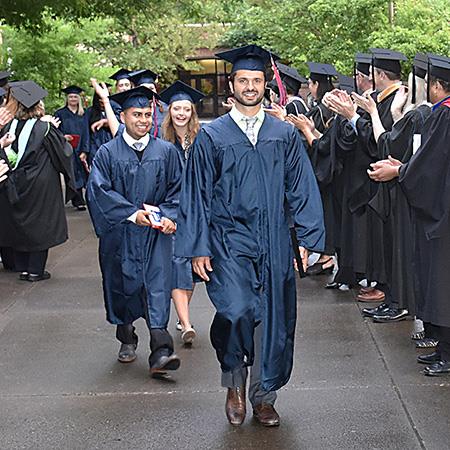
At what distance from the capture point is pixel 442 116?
5.76 meters

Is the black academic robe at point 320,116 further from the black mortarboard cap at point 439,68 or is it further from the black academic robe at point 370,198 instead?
the black mortarboard cap at point 439,68

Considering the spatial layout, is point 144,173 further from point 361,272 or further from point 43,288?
point 43,288

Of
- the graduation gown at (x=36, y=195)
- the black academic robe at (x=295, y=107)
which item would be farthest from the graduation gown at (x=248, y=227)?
the graduation gown at (x=36, y=195)

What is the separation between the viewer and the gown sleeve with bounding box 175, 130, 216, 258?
16.6ft

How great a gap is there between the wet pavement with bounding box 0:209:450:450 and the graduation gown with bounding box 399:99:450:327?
50 cm

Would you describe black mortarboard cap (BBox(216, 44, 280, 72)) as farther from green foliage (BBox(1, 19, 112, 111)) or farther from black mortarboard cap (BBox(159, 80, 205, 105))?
green foliage (BBox(1, 19, 112, 111))

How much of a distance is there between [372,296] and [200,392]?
276 cm

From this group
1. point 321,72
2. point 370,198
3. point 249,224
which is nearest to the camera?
point 249,224

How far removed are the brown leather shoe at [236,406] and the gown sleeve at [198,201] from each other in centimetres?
79

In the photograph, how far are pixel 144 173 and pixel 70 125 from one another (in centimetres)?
881

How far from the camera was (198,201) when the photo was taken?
5.10 meters

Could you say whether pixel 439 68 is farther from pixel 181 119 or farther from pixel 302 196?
pixel 181 119

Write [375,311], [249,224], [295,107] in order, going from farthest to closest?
[295,107]
[375,311]
[249,224]

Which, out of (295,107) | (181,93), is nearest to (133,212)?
(181,93)
